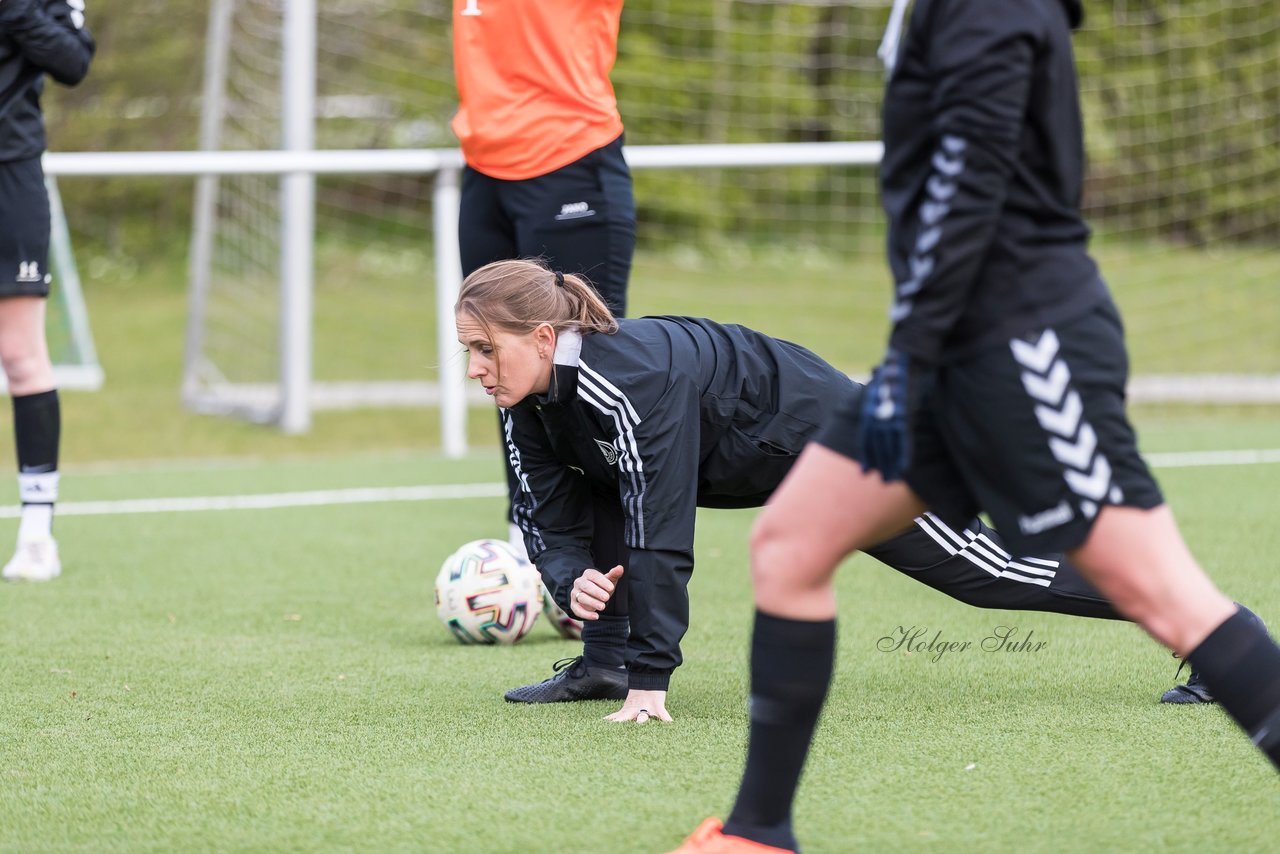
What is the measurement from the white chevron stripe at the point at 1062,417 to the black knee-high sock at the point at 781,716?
469mm

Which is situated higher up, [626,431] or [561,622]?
[626,431]

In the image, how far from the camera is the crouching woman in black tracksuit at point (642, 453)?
138 inches

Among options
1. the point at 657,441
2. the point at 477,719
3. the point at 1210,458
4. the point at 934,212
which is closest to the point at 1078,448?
the point at 934,212

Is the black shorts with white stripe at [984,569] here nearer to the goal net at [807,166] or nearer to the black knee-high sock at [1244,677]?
the black knee-high sock at [1244,677]

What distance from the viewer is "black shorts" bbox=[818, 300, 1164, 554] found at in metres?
2.31

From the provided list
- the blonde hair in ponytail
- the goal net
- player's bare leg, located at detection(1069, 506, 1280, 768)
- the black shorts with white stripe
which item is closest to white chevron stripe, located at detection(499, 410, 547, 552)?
the blonde hair in ponytail

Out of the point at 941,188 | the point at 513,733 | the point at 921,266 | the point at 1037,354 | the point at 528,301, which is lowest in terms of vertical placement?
the point at 513,733

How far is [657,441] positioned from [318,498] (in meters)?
4.26

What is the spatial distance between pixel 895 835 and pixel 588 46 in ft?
9.59

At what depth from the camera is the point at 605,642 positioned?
391 centimetres

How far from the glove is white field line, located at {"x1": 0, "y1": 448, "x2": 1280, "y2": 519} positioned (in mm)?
5218

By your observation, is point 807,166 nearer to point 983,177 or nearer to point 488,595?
point 488,595

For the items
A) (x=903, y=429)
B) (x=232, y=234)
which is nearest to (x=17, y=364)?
(x=903, y=429)

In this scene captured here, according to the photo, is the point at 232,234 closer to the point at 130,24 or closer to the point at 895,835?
the point at 130,24
